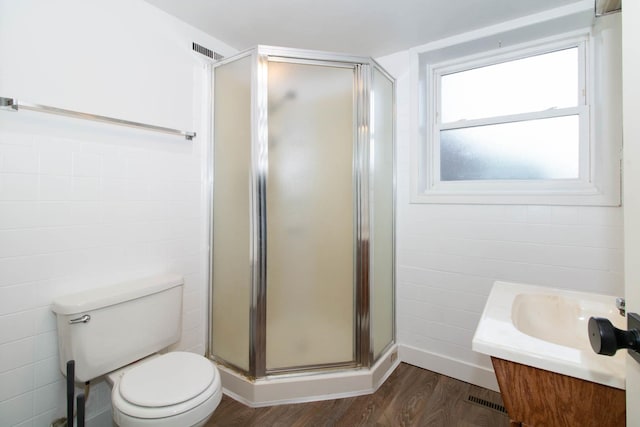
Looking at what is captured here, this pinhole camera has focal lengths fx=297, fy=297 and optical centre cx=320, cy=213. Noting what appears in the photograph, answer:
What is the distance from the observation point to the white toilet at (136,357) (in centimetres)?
116

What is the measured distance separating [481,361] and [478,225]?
886 millimetres

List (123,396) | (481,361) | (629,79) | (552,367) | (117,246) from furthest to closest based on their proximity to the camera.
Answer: (481,361), (117,246), (123,396), (552,367), (629,79)

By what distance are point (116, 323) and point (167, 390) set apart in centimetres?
43

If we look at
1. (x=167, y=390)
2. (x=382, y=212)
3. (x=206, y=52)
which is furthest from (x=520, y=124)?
(x=167, y=390)

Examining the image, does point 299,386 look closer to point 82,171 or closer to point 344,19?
point 82,171

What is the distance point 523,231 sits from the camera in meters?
1.79

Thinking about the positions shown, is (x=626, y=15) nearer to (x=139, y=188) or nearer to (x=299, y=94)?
(x=299, y=94)

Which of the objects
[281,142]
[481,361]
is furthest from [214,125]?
[481,361]

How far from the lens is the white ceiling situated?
1680mm

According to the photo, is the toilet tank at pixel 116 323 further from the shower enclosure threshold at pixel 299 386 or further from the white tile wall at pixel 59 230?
the shower enclosure threshold at pixel 299 386

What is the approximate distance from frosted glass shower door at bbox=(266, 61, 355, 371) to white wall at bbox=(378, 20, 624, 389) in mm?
550

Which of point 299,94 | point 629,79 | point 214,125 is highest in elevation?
point 299,94

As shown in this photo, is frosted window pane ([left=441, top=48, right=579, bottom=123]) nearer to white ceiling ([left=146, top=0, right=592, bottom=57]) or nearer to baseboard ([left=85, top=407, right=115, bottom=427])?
white ceiling ([left=146, top=0, right=592, bottom=57])

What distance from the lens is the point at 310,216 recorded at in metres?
1.85
